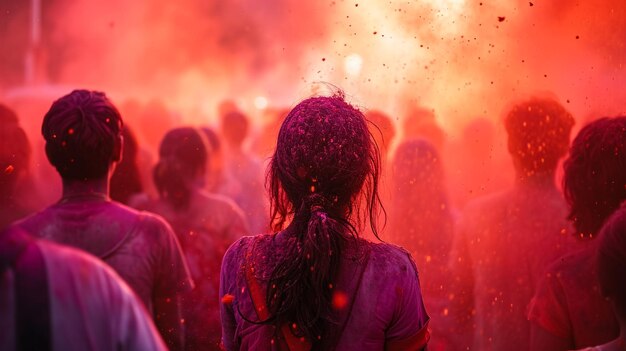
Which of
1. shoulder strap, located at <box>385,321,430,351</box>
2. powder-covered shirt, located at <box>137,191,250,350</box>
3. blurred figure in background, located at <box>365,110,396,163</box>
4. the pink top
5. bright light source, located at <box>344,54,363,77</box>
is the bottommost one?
powder-covered shirt, located at <box>137,191,250,350</box>

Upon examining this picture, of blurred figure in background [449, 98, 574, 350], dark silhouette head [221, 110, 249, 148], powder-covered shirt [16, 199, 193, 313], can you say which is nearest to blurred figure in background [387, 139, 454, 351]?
blurred figure in background [449, 98, 574, 350]

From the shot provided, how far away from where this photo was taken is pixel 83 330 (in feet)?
3.73

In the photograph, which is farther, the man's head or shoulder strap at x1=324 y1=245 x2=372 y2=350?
the man's head

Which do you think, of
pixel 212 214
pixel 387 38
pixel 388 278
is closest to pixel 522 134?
pixel 387 38

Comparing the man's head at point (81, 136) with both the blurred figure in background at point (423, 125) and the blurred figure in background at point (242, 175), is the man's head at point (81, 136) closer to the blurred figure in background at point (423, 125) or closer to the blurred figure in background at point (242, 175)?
the blurred figure in background at point (242, 175)

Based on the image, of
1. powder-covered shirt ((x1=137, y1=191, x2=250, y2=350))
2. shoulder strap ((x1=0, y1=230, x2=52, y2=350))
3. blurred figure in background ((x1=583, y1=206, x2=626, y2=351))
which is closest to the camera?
shoulder strap ((x1=0, y1=230, x2=52, y2=350))

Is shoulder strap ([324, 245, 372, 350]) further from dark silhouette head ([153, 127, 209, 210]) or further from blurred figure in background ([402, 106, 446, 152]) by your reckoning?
blurred figure in background ([402, 106, 446, 152])

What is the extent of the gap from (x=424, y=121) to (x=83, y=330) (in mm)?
3415

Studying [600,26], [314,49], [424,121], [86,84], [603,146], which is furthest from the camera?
[86,84]

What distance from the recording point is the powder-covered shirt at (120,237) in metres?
2.17

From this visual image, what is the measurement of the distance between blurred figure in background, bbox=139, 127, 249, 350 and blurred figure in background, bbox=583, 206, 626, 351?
1.90m

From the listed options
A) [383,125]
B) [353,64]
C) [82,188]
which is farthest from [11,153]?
[383,125]

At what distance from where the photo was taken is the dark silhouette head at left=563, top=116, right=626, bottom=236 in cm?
297

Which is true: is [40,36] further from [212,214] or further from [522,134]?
[522,134]
